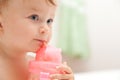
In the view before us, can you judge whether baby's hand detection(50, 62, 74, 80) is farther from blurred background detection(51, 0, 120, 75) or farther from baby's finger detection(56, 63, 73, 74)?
blurred background detection(51, 0, 120, 75)

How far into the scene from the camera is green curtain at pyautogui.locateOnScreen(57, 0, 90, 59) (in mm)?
2189

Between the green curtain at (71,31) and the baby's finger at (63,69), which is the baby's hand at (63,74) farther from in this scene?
the green curtain at (71,31)

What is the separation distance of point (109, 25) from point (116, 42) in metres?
0.15

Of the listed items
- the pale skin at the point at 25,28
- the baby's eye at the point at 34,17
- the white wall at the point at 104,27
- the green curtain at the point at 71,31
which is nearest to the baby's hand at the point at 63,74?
the pale skin at the point at 25,28

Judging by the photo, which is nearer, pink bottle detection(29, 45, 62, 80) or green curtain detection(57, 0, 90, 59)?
pink bottle detection(29, 45, 62, 80)

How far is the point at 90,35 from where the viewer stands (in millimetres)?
2408

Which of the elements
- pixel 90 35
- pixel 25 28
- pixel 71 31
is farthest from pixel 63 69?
pixel 90 35

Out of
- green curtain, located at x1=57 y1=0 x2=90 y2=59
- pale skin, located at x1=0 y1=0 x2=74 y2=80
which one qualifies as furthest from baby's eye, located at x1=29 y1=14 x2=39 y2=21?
green curtain, located at x1=57 y1=0 x2=90 y2=59

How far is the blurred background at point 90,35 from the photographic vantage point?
2217mm

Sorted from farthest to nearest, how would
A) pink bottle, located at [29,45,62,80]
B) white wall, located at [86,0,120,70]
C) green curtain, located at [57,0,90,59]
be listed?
white wall, located at [86,0,120,70] < green curtain, located at [57,0,90,59] < pink bottle, located at [29,45,62,80]

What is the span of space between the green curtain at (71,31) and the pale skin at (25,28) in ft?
4.83

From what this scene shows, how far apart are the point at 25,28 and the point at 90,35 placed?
5.73ft

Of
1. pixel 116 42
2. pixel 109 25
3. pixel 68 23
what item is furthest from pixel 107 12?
pixel 68 23

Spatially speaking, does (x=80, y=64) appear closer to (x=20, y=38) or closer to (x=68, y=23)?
(x=68, y=23)
